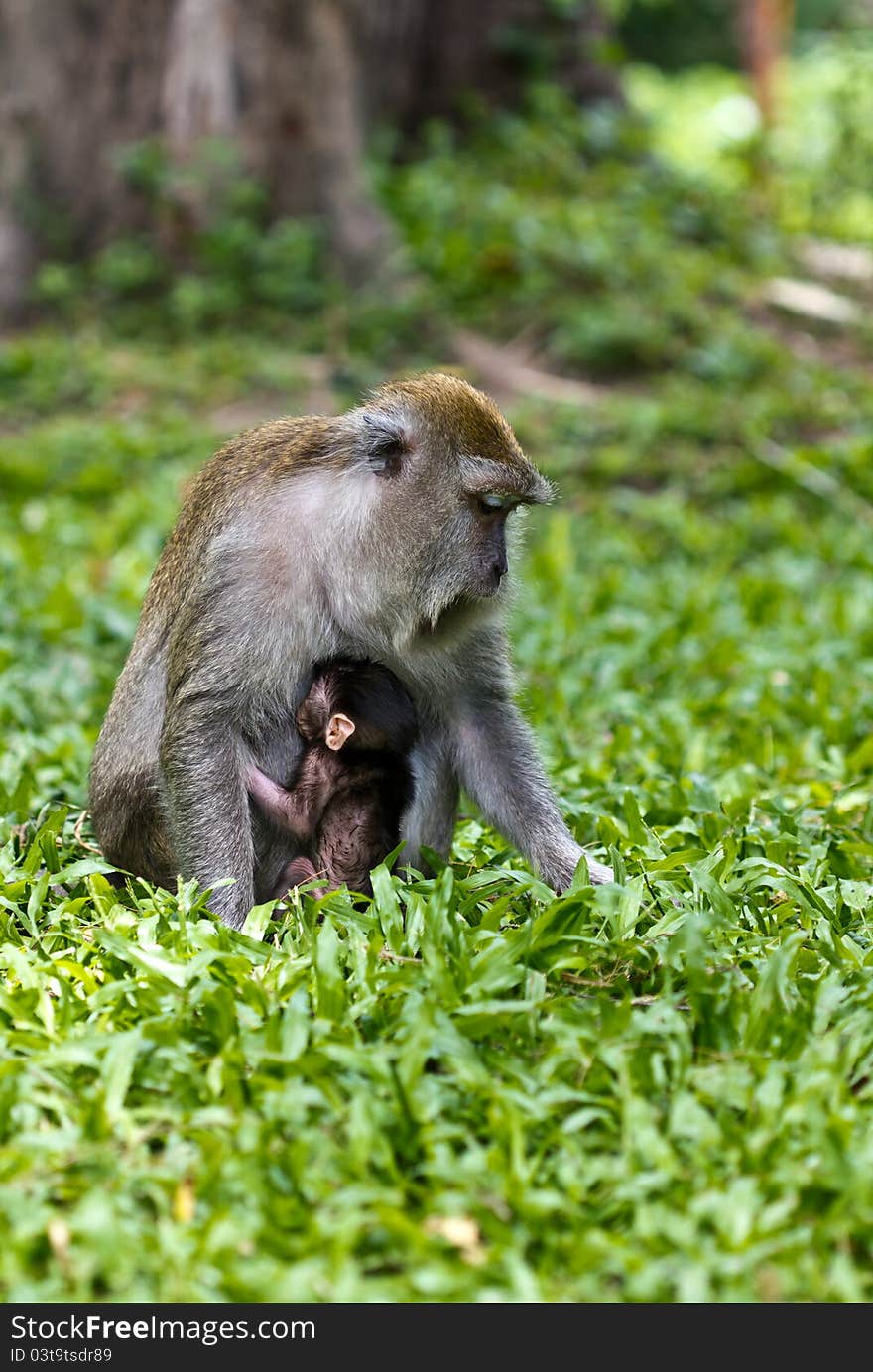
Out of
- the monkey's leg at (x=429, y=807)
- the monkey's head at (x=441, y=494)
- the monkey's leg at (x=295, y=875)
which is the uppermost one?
the monkey's head at (x=441, y=494)

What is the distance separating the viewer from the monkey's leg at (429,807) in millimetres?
4363

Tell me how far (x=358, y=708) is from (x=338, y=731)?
0.12 meters

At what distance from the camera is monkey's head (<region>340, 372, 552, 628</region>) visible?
159 inches

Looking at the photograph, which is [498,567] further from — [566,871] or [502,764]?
[566,871]

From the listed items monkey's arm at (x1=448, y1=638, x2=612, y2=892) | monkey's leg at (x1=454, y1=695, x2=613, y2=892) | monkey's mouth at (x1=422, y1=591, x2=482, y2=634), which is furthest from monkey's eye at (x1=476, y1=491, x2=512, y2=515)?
monkey's leg at (x1=454, y1=695, x2=613, y2=892)

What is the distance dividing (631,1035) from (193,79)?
1087 cm

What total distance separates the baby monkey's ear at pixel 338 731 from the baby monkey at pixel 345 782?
0.05 metres

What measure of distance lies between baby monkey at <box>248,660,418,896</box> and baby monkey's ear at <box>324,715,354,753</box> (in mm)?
47

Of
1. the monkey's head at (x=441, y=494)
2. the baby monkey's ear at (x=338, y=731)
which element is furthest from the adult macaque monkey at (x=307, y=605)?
the baby monkey's ear at (x=338, y=731)

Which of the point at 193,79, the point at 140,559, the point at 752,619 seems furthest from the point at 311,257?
the point at 752,619

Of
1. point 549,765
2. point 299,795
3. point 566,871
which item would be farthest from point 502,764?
point 549,765

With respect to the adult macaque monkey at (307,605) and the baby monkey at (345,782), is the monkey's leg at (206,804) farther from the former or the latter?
the baby monkey at (345,782)

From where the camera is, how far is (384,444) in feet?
13.4

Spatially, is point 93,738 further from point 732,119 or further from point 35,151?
point 732,119
